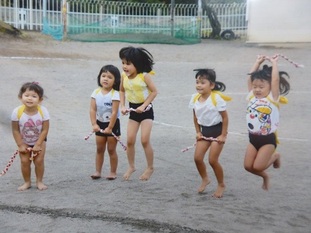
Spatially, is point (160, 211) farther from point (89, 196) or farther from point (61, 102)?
point (61, 102)

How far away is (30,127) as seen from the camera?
713 centimetres

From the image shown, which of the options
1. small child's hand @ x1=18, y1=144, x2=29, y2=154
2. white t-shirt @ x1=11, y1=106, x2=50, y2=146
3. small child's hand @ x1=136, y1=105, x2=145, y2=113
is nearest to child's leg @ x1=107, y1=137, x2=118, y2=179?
small child's hand @ x1=136, y1=105, x2=145, y2=113

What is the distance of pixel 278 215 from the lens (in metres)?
6.29

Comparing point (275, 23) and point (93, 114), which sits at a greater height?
point (275, 23)

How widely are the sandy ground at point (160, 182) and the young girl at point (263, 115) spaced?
1.37 feet

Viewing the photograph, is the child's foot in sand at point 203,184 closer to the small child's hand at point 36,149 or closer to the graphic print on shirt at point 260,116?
the graphic print on shirt at point 260,116

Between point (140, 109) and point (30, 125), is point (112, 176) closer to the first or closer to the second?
point (140, 109)

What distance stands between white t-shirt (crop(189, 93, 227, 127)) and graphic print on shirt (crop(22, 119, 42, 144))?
5.49ft

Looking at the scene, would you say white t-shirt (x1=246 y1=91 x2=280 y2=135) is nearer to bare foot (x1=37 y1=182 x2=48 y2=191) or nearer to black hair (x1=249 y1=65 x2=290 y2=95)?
black hair (x1=249 y1=65 x2=290 y2=95)

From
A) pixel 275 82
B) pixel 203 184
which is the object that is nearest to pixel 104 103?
pixel 203 184

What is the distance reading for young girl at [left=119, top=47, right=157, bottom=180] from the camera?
7.82 metres

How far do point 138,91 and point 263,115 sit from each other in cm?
168

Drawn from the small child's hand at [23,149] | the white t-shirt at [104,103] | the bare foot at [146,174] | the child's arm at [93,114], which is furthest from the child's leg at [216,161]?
the small child's hand at [23,149]

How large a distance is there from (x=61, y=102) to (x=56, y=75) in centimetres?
359
